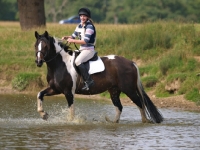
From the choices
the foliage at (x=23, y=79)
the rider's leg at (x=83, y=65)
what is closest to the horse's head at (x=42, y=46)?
the rider's leg at (x=83, y=65)

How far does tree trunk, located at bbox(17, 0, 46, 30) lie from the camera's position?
29.7 metres

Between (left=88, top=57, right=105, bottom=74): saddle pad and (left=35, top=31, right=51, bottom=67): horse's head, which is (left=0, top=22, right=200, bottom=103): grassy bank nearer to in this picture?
(left=88, top=57, right=105, bottom=74): saddle pad

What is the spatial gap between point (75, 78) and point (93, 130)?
1756 mm

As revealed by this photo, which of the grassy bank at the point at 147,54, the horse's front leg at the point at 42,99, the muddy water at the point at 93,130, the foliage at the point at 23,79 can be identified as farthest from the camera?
the foliage at the point at 23,79

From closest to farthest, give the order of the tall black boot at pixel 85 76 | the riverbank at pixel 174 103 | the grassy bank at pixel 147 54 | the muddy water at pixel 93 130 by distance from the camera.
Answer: the muddy water at pixel 93 130 → the tall black boot at pixel 85 76 → the riverbank at pixel 174 103 → the grassy bank at pixel 147 54

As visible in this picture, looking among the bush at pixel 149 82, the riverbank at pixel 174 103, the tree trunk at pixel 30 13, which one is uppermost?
the tree trunk at pixel 30 13

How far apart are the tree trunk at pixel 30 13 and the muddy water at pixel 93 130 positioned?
39.4 ft

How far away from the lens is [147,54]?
23.2 metres

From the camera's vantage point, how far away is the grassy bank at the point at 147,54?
20016 millimetres

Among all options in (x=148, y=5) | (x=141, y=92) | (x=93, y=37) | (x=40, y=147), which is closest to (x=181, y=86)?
(x=141, y=92)

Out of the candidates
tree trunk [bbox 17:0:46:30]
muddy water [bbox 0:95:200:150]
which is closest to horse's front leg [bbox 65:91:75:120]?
muddy water [bbox 0:95:200:150]

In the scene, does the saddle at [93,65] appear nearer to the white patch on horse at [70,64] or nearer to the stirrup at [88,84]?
the white patch on horse at [70,64]

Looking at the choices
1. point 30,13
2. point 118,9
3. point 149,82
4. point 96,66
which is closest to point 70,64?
point 96,66

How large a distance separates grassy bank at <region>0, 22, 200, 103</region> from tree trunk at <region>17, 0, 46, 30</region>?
221cm
